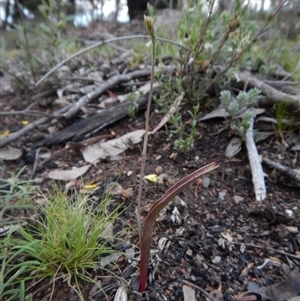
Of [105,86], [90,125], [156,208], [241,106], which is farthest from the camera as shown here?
[105,86]

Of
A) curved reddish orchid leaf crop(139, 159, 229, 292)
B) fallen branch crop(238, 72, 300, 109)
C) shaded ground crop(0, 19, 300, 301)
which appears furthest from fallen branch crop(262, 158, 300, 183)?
curved reddish orchid leaf crop(139, 159, 229, 292)

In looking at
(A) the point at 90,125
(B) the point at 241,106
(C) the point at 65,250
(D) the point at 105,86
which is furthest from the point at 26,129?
(B) the point at 241,106

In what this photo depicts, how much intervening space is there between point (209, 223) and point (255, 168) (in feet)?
1.27

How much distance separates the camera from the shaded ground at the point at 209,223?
112 cm

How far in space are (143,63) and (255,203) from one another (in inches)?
65.1

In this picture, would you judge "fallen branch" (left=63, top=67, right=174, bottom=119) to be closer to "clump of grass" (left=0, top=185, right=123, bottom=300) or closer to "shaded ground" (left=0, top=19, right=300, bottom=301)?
"shaded ground" (left=0, top=19, right=300, bottom=301)

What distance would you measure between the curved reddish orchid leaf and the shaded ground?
0.09 meters

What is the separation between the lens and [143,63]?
2.68 m

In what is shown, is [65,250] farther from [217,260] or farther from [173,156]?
[173,156]

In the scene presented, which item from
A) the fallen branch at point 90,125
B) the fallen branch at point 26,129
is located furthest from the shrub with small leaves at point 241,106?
the fallen branch at point 26,129

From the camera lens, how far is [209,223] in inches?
52.6

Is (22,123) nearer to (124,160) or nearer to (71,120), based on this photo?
(71,120)

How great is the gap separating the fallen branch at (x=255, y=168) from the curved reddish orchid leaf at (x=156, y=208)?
26.2 inches

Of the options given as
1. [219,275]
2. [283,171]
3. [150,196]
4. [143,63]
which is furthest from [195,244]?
[143,63]
